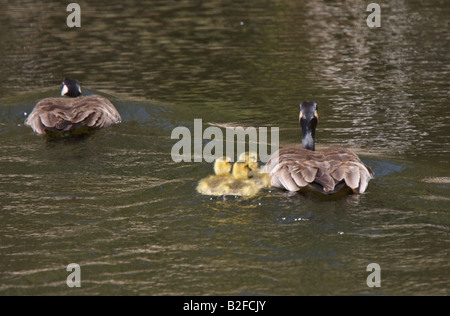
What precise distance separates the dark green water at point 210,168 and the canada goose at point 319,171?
188 mm

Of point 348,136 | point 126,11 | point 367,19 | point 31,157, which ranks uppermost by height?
point 126,11

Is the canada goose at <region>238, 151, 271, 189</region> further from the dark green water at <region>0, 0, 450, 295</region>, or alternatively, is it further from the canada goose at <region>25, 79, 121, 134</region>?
the canada goose at <region>25, 79, 121, 134</region>

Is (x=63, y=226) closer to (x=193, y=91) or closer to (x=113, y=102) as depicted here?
(x=113, y=102)

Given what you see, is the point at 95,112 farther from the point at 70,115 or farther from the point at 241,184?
the point at 241,184

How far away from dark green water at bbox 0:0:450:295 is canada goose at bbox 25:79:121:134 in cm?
25

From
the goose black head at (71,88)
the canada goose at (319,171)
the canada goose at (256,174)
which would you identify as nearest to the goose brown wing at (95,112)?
the goose black head at (71,88)

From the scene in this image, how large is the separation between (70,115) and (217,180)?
428cm

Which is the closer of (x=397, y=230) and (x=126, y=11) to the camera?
(x=397, y=230)

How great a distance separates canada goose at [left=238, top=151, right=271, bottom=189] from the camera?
8.62 meters

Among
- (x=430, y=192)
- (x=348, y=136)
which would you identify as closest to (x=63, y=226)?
(x=430, y=192)

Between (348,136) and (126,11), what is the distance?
17.8 m

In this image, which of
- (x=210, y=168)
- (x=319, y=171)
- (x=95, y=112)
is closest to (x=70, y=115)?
(x=95, y=112)

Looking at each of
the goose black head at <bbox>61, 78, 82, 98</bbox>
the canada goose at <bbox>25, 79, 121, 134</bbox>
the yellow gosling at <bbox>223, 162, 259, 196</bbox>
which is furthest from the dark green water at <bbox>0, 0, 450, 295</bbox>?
the goose black head at <bbox>61, 78, 82, 98</bbox>

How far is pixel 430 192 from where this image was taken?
8453mm
